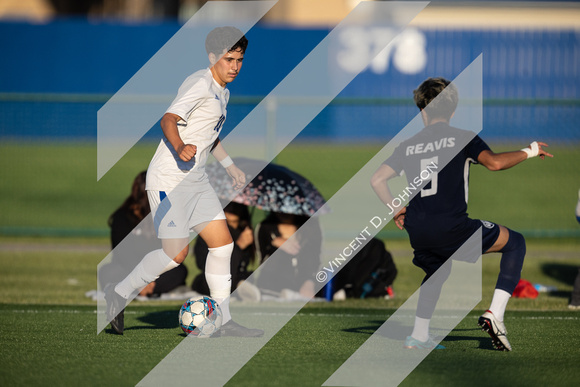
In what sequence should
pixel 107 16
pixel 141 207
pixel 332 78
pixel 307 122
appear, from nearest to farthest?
1. pixel 141 207
2. pixel 307 122
3. pixel 332 78
4. pixel 107 16

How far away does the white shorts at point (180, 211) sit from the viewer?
6.14 meters

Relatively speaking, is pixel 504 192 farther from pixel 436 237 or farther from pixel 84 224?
pixel 436 237

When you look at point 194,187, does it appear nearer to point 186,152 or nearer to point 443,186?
point 186,152

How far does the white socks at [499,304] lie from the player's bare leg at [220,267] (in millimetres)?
1737

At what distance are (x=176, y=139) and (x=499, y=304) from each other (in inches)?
94.8

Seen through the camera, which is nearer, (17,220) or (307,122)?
(17,220)

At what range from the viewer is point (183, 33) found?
88.0 feet

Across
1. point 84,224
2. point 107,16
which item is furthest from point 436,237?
point 107,16

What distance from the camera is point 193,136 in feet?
20.1

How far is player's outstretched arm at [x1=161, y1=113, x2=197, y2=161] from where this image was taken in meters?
5.64

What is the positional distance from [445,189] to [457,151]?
0.26 meters

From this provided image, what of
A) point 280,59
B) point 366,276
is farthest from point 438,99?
point 280,59

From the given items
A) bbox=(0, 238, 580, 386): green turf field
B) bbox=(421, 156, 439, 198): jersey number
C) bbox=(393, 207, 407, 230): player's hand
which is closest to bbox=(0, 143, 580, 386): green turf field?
bbox=(0, 238, 580, 386): green turf field

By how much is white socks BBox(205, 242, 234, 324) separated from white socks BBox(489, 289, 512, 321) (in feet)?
6.21
